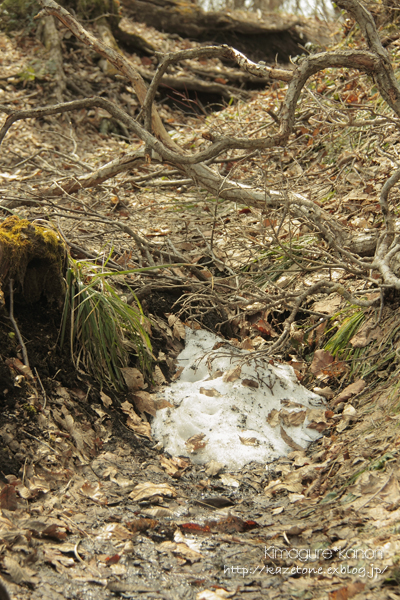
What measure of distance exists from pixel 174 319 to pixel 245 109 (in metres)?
4.69

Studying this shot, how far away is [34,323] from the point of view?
288 cm

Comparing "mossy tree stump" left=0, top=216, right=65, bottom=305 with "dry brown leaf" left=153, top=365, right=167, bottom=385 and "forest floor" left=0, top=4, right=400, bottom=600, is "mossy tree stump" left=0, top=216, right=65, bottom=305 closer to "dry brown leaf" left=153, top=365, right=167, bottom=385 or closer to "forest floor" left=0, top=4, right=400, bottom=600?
"forest floor" left=0, top=4, right=400, bottom=600

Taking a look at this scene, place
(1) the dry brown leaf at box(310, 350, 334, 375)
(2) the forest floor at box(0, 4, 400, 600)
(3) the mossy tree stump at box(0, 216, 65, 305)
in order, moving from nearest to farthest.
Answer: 1. (2) the forest floor at box(0, 4, 400, 600)
2. (3) the mossy tree stump at box(0, 216, 65, 305)
3. (1) the dry brown leaf at box(310, 350, 334, 375)

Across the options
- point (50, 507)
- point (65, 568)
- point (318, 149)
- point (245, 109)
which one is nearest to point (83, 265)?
point (50, 507)

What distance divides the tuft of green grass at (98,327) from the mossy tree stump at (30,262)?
12 centimetres

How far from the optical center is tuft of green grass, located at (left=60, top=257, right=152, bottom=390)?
2.88 metres

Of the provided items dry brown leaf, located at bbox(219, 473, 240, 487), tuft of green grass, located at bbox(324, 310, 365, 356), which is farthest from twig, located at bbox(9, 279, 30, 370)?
tuft of green grass, located at bbox(324, 310, 365, 356)

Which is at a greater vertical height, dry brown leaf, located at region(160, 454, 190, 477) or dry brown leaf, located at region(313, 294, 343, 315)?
dry brown leaf, located at region(313, 294, 343, 315)

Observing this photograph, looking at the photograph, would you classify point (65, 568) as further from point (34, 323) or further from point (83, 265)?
point (83, 265)

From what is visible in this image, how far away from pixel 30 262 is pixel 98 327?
0.52 meters

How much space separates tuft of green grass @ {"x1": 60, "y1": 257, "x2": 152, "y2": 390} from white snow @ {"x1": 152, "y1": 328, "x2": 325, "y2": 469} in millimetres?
360

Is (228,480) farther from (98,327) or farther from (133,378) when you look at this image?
(98,327)

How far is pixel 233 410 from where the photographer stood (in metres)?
2.95

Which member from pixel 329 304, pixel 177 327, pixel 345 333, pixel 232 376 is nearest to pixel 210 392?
pixel 232 376
